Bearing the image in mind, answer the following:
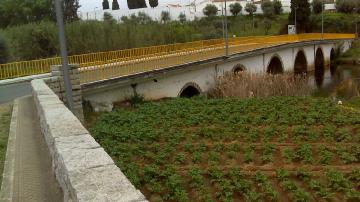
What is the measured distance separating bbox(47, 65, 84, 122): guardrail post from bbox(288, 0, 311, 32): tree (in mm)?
51491

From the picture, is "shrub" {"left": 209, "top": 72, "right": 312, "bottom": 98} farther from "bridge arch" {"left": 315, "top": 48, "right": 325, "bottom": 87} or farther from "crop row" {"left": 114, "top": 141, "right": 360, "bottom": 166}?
"bridge arch" {"left": 315, "top": 48, "right": 325, "bottom": 87}

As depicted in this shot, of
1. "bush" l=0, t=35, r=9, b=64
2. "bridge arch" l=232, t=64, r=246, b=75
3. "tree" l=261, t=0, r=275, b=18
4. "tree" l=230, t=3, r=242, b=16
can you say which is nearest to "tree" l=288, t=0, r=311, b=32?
"tree" l=261, t=0, r=275, b=18

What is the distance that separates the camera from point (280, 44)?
144ft

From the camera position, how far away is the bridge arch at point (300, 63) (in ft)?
169

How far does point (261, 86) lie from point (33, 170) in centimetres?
1968

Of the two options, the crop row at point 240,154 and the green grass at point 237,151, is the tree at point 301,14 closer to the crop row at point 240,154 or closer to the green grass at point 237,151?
the green grass at point 237,151

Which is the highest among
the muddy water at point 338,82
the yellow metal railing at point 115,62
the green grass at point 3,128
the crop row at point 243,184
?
the yellow metal railing at point 115,62

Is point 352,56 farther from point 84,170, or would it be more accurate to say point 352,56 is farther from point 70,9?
point 84,170

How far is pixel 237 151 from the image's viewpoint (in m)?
12.5

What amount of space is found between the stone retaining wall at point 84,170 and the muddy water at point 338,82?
25.7 metres

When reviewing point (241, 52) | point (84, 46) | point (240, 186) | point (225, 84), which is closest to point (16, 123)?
point (240, 186)

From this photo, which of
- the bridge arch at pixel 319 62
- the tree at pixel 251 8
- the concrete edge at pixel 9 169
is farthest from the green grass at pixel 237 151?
the tree at pixel 251 8

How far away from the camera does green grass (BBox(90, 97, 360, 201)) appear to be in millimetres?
9734

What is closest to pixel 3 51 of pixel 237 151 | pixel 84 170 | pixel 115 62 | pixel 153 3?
pixel 115 62
